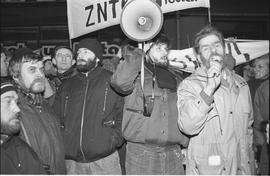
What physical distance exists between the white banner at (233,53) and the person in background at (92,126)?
9.84ft

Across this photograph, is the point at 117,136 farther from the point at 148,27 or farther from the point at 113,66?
the point at 113,66

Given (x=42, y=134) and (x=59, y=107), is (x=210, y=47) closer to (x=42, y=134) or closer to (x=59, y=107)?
(x=42, y=134)

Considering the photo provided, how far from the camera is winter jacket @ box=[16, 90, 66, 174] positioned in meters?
3.22

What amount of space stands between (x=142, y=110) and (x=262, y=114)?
1188 millimetres

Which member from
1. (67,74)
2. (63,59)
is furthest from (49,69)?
(67,74)

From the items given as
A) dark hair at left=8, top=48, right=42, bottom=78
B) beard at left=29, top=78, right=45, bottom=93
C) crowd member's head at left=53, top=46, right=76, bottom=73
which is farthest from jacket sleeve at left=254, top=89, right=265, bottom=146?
crowd member's head at left=53, top=46, right=76, bottom=73

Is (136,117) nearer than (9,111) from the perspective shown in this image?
No

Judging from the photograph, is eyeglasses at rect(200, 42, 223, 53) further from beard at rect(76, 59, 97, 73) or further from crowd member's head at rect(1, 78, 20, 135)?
crowd member's head at rect(1, 78, 20, 135)

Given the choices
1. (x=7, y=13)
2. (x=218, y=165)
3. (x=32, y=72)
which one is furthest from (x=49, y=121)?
(x=7, y=13)

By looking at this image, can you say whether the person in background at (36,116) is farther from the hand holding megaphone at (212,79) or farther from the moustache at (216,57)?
the moustache at (216,57)

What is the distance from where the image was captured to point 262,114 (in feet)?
12.9

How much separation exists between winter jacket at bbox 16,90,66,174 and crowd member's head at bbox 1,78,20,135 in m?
0.31

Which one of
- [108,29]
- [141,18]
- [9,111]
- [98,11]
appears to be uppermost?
[108,29]

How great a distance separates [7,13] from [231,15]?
5.55 m
